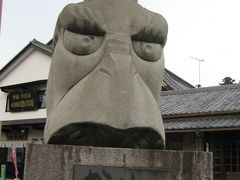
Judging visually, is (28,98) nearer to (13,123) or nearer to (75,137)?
(13,123)

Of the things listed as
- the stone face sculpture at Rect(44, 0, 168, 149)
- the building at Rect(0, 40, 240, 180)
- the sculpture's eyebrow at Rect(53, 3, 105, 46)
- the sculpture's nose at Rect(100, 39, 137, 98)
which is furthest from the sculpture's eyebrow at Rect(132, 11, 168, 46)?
the building at Rect(0, 40, 240, 180)

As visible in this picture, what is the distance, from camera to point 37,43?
2362 centimetres

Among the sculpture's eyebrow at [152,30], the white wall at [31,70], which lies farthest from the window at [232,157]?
the white wall at [31,70]

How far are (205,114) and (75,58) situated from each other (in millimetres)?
11242

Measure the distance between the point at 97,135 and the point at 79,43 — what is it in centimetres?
89

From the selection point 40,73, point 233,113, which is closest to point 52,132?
point 233,113

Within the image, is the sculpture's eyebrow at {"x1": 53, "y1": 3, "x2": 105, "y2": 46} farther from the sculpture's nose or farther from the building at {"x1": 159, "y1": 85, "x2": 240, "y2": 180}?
the building at {"x1": 159, "y1": 85, "x2": 240, "y2": 180}

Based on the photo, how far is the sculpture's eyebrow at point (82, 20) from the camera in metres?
3.95

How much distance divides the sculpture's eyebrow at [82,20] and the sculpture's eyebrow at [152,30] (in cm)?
38

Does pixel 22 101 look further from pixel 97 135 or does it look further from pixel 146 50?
pixel 97 135

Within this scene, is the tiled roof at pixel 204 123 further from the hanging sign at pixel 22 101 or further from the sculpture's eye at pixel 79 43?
the hanging sign at pixel 22 101

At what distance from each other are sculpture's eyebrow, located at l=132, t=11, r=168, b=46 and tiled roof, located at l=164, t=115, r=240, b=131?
9116 millimetres

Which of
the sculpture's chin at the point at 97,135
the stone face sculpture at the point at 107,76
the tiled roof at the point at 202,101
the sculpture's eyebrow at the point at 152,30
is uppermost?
the tiled roof at the point at 202,101

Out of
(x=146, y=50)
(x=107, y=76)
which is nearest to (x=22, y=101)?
(x=146, y=50)
